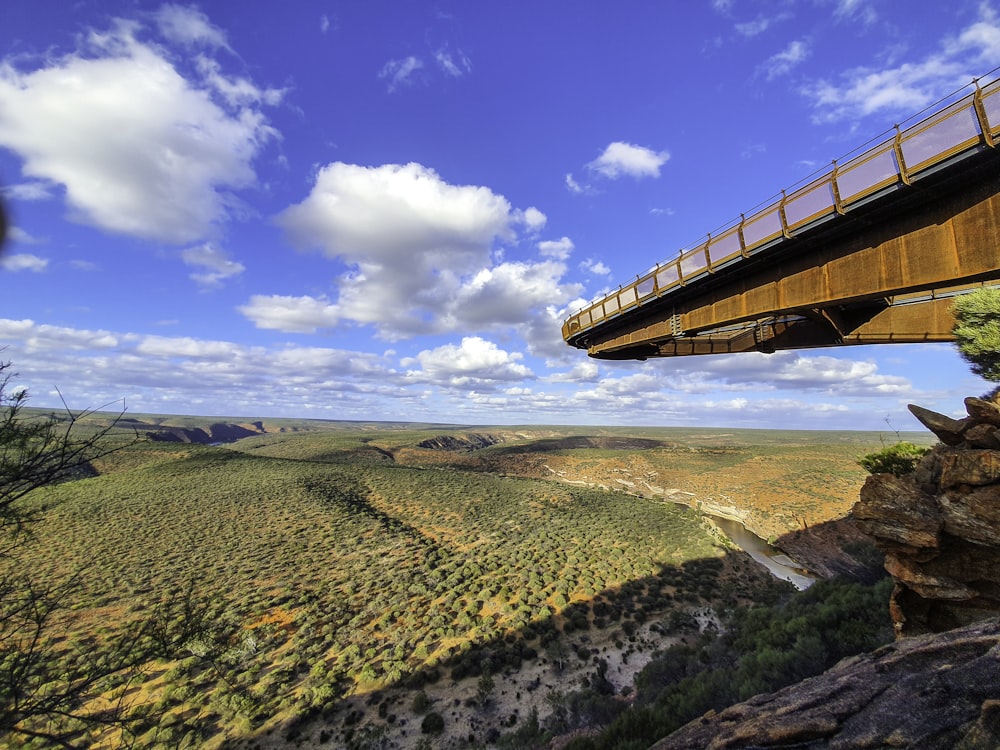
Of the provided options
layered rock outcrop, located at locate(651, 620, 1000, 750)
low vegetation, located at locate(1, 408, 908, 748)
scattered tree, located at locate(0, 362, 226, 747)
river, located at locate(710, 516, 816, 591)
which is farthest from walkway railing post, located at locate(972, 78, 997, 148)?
river, located at locate(710, 516, 816, 591)

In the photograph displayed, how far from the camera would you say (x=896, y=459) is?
1227 cm

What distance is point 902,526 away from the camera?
8695 mm

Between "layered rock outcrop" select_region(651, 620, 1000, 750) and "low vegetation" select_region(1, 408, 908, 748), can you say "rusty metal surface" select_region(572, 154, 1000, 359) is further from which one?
"low vegetation" select_region(1, 408, 908, 748)

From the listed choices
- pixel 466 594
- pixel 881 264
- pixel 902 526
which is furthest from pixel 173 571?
pixel 881 264

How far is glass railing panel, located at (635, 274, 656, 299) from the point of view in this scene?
47.8 feet

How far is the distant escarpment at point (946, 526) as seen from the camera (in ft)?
25.8

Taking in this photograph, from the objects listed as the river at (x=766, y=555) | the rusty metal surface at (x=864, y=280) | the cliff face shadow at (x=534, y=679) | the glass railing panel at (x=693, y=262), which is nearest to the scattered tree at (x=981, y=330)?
the rusty metal surface at (x=864, y=280)

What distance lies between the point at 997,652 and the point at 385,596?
19507 millimetres

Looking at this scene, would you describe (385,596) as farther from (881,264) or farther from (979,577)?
(881,264)

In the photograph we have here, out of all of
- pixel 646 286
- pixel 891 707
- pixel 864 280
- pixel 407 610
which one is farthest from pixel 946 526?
pixel 407 610

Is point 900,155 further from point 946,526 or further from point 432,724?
point 432,724

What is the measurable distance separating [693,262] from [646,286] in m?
2.20

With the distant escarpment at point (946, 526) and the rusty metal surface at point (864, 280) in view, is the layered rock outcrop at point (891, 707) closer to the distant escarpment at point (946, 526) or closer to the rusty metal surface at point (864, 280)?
the distant escarpment at point (946, 526)

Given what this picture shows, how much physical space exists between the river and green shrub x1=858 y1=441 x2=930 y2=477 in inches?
380
